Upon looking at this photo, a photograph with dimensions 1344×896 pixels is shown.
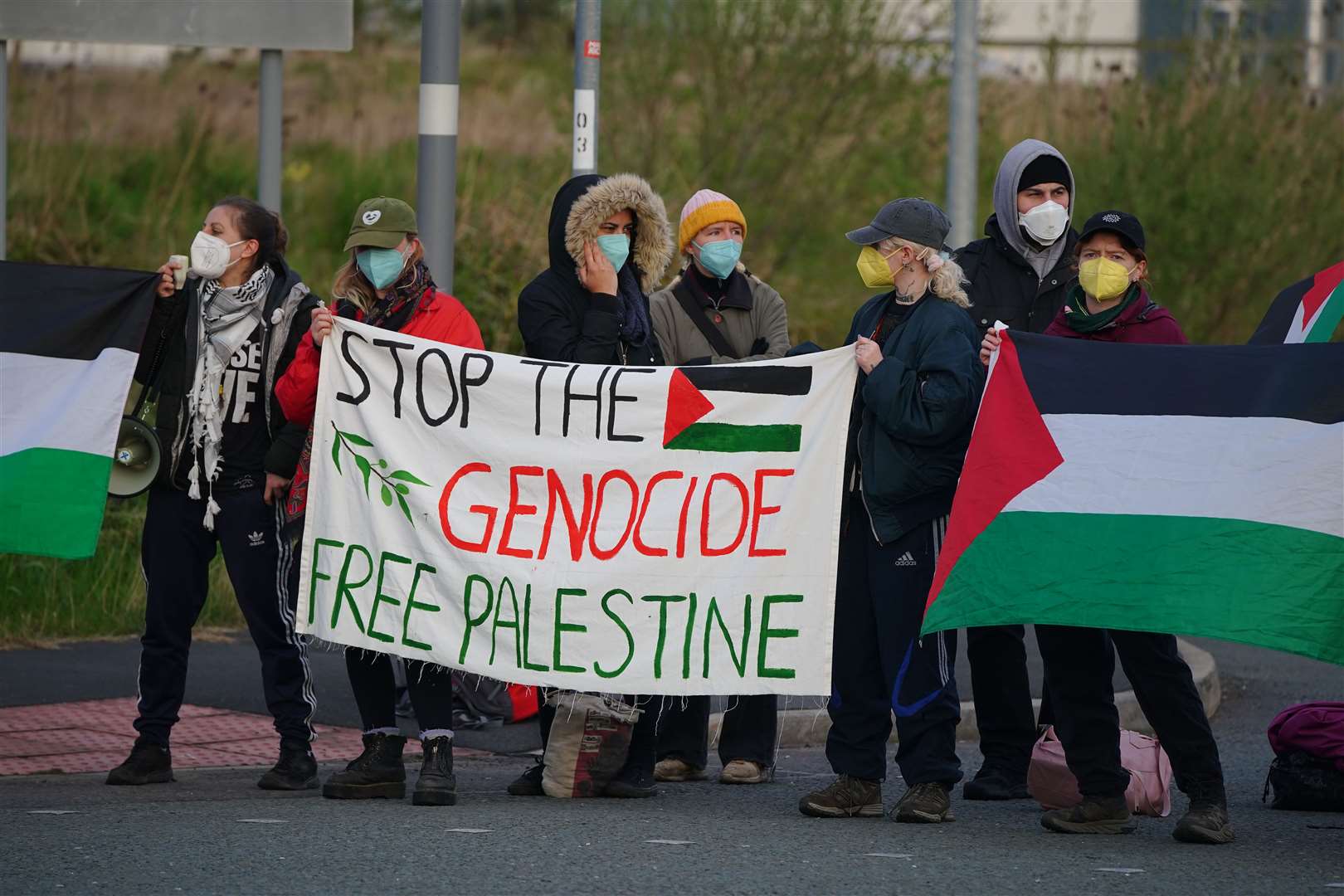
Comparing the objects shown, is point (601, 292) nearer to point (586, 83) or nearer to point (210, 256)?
point (210, 256)

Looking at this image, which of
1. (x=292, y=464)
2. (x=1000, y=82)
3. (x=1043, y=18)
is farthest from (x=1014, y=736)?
(x=1000, y=82)

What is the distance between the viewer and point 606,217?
22.7 ft

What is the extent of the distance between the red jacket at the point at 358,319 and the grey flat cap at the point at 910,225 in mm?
1434

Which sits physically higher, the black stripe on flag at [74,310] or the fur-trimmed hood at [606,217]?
the fur-trimmed hood at [606,217]

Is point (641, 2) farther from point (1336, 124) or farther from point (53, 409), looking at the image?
point (53, 409)

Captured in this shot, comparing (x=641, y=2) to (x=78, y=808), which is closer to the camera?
(x=78, y=808)

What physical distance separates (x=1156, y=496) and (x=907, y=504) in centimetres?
80

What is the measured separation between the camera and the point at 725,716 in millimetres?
7594

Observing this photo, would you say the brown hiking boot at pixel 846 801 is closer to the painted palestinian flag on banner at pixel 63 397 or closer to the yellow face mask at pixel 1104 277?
the yellow face mask at pixel 1104 277

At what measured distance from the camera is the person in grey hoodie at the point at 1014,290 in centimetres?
717

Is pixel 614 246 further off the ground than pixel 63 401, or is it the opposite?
pixel 614 246

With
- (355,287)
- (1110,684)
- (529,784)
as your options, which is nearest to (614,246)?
(355,287)

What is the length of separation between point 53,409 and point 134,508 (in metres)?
4.91

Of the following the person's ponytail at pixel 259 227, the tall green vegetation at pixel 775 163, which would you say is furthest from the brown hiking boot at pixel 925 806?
the tall green vegetation at pixel 775 163
